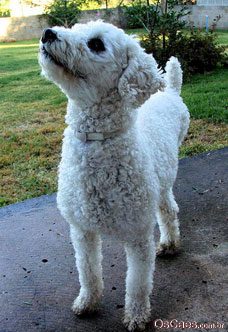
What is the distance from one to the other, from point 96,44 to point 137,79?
0.86ft

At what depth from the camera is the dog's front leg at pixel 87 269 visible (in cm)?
209

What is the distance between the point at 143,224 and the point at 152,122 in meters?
0.82

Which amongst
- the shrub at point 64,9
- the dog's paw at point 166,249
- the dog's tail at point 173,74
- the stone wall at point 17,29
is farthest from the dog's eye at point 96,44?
the stone wall at point 17,29

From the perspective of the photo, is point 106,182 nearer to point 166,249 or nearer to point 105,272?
point 105,272

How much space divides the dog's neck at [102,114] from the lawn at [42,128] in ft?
2.69

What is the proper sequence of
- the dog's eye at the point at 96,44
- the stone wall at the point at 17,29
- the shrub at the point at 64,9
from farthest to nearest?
the stone wall at the point at 17,29 < the shrub at the point at 64,9 < the dog's eye at the point at 96,44

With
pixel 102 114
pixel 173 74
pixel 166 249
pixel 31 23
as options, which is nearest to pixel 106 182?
pixel 102 114

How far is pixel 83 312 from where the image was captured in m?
2.16

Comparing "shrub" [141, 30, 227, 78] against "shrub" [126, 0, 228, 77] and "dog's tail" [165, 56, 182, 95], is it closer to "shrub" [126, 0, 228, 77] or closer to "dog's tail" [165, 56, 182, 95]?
"shrub" [126, 0, 228, 77]

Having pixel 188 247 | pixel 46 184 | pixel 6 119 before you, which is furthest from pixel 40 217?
pixel 6 119

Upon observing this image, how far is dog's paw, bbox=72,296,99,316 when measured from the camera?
2.15 metres

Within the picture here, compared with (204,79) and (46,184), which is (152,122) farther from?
(204,79)

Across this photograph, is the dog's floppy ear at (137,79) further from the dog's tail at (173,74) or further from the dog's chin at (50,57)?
the dog's tail at (173,74)

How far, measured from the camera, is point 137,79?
1.71m
